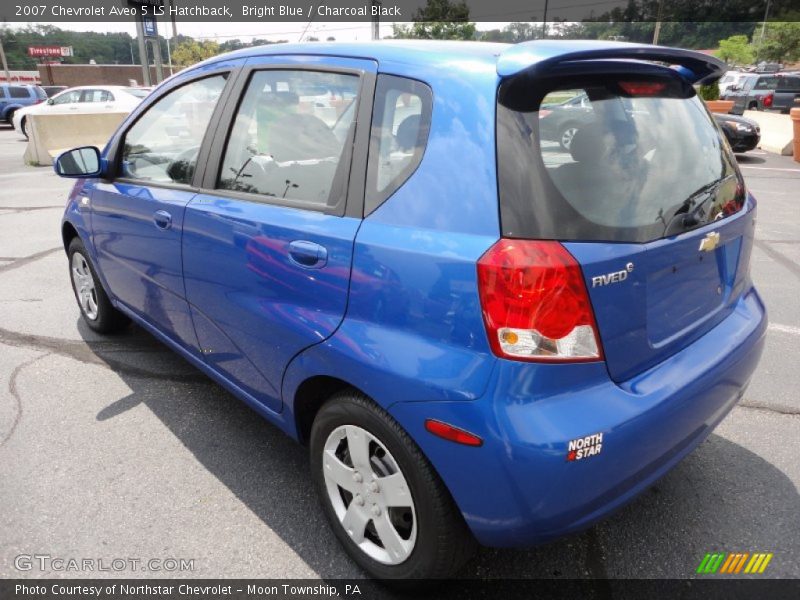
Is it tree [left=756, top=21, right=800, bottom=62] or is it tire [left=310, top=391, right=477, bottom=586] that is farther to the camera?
tree [left=756, top=21, right=800, bottom=62]

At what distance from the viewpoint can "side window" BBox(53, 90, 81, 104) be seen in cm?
1938

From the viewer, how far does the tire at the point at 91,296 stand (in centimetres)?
405

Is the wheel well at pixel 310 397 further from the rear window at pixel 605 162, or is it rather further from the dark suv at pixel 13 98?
the dark suv at pixel 13 98

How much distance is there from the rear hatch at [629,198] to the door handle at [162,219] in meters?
1.78

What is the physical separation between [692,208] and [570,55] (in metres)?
0.69

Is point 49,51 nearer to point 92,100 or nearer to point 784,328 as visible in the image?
point 92,100

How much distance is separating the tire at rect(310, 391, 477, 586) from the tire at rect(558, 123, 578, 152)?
1.00m

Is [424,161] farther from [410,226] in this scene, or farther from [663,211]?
[663,211]

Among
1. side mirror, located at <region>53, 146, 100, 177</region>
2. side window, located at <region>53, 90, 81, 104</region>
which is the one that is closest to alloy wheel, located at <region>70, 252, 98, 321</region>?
side mirror, located at <region>53, 146, 100, 177</region>

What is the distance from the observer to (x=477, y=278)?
1625 mm

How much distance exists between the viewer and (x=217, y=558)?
2.28 metres

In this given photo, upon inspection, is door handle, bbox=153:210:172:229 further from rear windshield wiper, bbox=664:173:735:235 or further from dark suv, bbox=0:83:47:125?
A: dark suv, bbox=0:83:47:125

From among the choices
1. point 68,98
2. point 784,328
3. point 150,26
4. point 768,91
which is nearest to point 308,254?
point 784,328

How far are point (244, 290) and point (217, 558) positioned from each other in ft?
3.39
